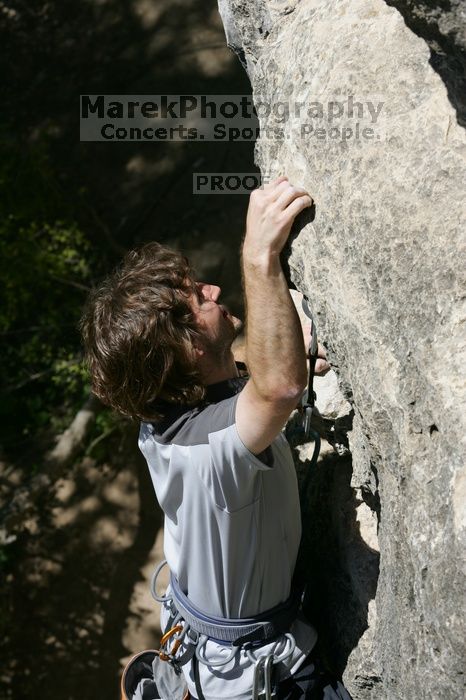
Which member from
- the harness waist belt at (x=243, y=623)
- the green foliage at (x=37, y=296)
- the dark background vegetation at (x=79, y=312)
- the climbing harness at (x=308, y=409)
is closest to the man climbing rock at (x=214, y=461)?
the harness waist belt at (x=243, y=623)

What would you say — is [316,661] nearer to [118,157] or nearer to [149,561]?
[149,561]

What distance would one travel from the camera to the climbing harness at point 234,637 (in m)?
2.20

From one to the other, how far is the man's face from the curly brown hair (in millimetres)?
34

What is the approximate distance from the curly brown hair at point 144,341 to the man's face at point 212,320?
34mm

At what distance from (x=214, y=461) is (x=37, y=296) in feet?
12.7

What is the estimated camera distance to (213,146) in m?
5.39

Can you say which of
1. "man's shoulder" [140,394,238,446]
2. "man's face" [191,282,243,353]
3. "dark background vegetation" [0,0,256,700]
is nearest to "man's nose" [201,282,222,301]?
"man's face" [191,282,243,353]

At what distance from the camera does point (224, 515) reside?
2098 millimetres

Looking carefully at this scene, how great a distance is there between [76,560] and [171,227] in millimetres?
2389

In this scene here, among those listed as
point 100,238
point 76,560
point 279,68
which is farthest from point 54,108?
point 279,68

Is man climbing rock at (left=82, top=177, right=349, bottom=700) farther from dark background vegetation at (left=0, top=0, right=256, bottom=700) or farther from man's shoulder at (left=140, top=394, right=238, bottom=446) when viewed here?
dark background vegetation at (left=0, top=0, right=256, bottom=700)

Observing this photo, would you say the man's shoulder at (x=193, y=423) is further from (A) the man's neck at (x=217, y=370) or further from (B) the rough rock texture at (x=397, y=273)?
(B) the rough rock texture at (x=397, y=273)

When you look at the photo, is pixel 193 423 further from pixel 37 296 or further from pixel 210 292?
pixel 37 296

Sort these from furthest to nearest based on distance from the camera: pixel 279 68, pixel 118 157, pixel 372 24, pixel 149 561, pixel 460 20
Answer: pixel 118 157, pixel 149 561, pixel 279 68, pixel 372 24, pixel 460 20
